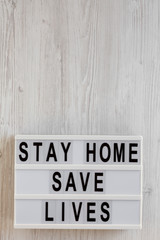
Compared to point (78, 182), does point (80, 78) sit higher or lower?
higher

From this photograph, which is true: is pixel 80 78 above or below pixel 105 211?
above

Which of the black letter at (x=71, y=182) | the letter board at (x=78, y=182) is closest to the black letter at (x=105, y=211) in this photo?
the letter board at (x=78, y=182)

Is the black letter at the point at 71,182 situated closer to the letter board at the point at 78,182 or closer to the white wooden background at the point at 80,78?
the letter board at the point at 78,182

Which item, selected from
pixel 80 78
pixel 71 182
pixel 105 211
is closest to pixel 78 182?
pixel 71 182

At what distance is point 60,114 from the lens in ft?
4.74

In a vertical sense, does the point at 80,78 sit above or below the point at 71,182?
above

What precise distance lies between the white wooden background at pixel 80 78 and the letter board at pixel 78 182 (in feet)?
0.22

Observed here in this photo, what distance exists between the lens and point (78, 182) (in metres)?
1.39

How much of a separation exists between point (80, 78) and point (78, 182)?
36cm

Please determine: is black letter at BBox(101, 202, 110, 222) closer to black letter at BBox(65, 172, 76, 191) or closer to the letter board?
the letter board

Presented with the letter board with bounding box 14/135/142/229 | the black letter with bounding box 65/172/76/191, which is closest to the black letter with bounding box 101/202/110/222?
the letter board with bounding box 14/135/142/229

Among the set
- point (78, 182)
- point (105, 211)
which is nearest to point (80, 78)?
point (78, 182)

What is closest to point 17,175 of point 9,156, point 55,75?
point 9,156

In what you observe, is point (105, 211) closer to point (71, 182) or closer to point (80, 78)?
point (71, 182)
